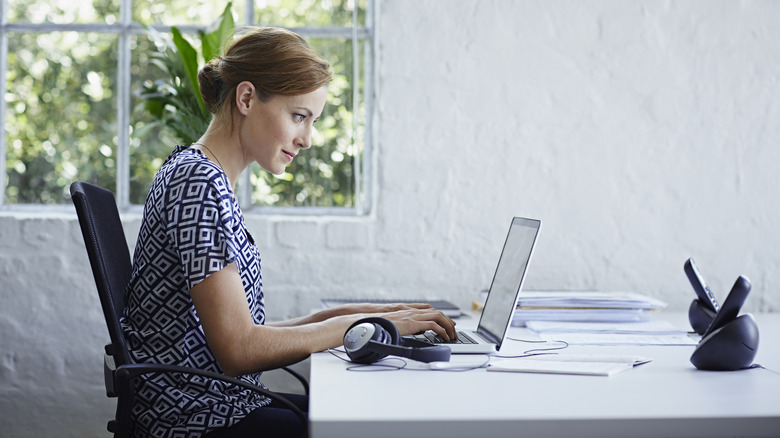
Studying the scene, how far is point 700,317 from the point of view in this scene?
2102mm

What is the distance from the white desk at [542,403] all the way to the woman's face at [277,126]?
0.59m

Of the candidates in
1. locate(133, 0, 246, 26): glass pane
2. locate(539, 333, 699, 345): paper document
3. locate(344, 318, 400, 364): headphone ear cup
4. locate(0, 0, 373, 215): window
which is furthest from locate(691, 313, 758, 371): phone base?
locate(133, 0, 246, 26): glass pane

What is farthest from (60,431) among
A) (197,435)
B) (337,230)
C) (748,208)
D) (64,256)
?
(748,208)

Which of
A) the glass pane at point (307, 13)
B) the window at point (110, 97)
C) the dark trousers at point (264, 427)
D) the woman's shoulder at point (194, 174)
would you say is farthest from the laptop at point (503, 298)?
the glass pane at point (307, 13)

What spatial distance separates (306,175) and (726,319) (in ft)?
6.25

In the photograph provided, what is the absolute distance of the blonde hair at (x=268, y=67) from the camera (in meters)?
1.82

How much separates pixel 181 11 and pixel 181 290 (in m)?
1.83

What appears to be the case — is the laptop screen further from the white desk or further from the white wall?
the white wall

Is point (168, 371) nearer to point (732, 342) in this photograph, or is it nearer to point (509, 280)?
point (509, 280)

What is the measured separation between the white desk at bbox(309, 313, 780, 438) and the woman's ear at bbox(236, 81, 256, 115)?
0.65 metres

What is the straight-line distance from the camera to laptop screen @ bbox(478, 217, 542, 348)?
1.71 m

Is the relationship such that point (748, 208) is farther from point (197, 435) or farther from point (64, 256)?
point (64, 256)

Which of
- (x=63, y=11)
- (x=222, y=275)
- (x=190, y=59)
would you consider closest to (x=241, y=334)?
(x=222, y=275)

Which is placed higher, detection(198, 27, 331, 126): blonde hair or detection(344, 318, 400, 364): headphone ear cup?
detection(198, 27, 331, 126): blonde hair
